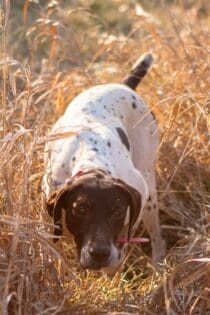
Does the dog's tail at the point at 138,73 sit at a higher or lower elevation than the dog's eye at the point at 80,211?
higher

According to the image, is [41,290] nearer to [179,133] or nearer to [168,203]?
[168,203]

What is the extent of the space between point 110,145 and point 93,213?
607mm

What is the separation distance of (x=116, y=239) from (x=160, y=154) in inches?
57.9

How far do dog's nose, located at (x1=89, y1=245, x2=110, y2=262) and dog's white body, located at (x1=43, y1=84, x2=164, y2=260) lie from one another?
46cm

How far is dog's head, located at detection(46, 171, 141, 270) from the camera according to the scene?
14.4 feet

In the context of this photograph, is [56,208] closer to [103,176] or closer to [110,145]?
[103,176]

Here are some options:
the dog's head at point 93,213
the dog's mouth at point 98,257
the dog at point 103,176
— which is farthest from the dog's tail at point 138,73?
the dog's mouth at point 98,257

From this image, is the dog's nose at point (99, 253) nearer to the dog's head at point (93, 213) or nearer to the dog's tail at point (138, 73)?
the dog's head at point (93, 213)

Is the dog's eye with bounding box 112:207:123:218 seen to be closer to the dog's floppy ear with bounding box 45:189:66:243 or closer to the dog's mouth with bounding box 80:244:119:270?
the dog's mouth with bounding box 80:244:119:270

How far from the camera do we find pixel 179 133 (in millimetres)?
6055

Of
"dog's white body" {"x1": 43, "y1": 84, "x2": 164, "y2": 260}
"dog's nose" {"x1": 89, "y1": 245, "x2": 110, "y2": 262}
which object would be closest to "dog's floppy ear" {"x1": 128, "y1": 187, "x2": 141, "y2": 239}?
"dog's white body" {"x1": 43, "y1": 84, "x2": 164, "y2": 260}

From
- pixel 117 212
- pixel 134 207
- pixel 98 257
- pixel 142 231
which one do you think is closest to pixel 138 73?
pixel 142 231

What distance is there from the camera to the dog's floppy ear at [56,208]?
451 centimetres

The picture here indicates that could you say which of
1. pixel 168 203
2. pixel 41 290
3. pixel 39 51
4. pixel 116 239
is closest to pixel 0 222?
pixel 41 290
